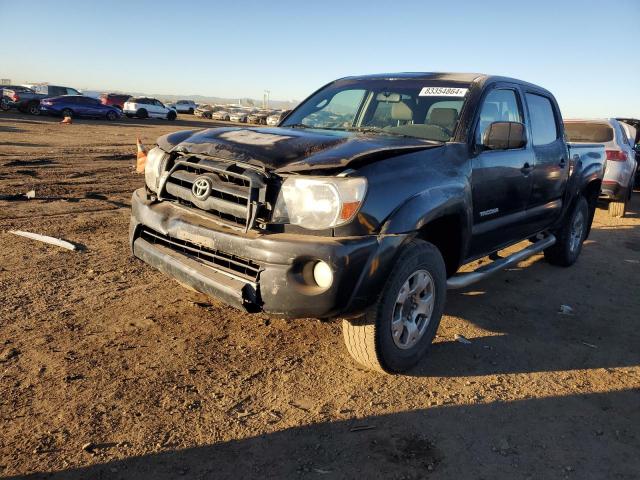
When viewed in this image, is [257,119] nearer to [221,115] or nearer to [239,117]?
[239,117]

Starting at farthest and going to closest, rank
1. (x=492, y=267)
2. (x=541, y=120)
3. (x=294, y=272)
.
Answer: (x=541, y=120)
(x=492, y=267)
(x=294, y=272)

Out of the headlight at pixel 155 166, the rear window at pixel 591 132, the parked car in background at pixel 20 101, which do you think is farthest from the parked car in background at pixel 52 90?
the headlight at pixel 155 166

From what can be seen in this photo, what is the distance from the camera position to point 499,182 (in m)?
4.04

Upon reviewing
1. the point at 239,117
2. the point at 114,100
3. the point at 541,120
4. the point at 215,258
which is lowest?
the point at 215,258

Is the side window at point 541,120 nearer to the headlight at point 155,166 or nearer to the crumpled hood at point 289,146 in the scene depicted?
the crumpled hood at point 289,146

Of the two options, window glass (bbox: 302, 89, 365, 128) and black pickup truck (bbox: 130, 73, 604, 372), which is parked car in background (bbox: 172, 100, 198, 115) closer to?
window glass (bbox: 302, 89, 365, 128)

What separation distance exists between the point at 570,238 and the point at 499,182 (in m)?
2.53

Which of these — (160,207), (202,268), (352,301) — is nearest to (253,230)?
(202,268)

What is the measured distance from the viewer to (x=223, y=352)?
135 inches

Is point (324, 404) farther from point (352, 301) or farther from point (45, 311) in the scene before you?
point (45, 311)

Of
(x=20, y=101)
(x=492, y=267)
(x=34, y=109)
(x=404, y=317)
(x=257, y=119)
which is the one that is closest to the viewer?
(x=404, y=317)

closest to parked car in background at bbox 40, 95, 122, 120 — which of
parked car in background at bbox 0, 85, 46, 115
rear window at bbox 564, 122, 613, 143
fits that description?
parked car in background at bbox 0, 85, 46, 115

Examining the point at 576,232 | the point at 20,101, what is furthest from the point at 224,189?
the point at 20,101

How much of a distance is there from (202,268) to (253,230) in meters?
0.43
